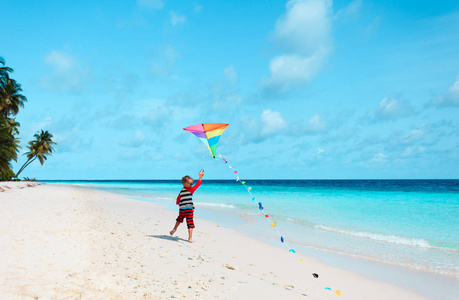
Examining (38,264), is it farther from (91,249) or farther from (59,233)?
(59,233)

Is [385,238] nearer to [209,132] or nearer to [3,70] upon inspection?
[209,132]

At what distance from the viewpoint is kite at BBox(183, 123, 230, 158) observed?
6.98 m

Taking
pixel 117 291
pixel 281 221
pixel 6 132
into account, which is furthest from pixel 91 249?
pixel 6 132

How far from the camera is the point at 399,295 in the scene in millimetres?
5551

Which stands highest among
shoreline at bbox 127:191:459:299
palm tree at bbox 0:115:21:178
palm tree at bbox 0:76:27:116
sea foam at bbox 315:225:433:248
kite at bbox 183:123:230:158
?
palm tree at bbox 0:76:27:116

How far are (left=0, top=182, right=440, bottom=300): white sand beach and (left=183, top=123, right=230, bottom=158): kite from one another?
2.64 m

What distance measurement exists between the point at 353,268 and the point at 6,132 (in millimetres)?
39484

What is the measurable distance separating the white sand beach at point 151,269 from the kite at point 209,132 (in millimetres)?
2638

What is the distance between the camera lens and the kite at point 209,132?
6.98 meters

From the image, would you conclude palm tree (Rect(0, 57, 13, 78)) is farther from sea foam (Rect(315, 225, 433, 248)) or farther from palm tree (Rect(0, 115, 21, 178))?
sea foam (Rect(315, 225, 433, 248))

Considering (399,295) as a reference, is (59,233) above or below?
above

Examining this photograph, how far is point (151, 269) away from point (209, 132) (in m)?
3.26

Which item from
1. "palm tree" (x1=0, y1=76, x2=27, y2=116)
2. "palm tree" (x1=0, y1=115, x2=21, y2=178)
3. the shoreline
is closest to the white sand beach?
the shoreline

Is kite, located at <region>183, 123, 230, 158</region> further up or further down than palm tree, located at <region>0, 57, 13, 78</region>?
further down
